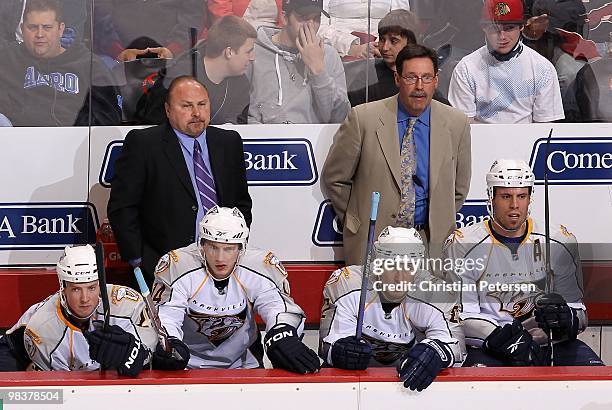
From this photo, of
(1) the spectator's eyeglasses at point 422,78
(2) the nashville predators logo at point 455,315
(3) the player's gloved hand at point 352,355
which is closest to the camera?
(3) the player's gloved hand at point 352,355

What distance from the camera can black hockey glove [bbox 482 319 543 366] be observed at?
14.4 ft

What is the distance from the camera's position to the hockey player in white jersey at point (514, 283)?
→ 4.54m

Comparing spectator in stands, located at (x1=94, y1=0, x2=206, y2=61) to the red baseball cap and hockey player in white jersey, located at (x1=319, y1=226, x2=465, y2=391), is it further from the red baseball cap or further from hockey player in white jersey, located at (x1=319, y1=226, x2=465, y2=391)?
hockey player in white jersey, located at (x1=319, y1=226, x2=465, y2=391)

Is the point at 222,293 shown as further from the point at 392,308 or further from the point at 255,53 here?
the point at 255,53

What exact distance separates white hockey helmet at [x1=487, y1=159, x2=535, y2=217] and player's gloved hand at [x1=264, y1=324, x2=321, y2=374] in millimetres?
1101

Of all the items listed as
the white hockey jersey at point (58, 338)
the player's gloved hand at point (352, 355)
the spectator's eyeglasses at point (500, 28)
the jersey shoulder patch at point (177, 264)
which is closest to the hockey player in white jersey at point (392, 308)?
the player's gloved hand at point (352, 355)

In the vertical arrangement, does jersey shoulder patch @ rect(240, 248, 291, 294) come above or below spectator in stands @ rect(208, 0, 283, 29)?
below

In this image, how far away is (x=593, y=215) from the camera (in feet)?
19.1

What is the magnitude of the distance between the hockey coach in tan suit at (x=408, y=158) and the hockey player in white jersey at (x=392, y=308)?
25.1 inches

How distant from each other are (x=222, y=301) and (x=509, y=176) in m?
1.27

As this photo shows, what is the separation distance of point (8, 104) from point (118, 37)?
61 centimetres

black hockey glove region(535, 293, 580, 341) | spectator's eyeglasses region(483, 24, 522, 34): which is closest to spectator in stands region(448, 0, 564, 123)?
spectator's eyeglasses region(483, 24, 522, 34)

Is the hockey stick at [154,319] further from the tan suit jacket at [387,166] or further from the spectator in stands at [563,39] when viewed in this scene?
the spectator in stands at [563,39]

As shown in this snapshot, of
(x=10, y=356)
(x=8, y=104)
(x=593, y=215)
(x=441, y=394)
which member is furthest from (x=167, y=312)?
(x=593, y=215)
